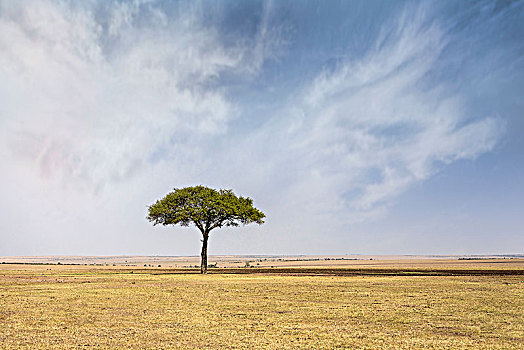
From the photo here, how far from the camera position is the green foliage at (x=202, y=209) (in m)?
61.0

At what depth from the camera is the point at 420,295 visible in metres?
26.9

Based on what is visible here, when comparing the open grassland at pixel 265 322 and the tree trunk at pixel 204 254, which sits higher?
the tree trunk at pixel 204 254

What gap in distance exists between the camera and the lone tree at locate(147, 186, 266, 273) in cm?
6100

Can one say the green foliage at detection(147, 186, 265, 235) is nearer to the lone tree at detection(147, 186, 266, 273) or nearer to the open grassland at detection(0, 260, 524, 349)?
the lone tree at detection(147, 186, 266, 273)

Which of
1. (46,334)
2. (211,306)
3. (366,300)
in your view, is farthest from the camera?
(366,300)

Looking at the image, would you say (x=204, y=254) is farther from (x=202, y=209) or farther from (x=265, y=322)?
(x=265, y=322)

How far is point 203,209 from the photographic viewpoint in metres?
60.8

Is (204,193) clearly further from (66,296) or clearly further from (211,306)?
(211,306)

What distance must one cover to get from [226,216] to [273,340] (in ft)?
164

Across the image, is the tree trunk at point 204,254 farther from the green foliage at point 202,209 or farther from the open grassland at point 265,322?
the open grassland at point 265,322

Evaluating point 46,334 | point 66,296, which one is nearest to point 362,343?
point 46,334

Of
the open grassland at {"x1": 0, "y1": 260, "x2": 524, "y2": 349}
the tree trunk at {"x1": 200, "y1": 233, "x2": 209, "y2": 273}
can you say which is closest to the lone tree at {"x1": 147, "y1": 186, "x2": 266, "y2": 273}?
the tree trunk at {"x1": 200, "y1": 233, "x2": 209, "y2": 273}

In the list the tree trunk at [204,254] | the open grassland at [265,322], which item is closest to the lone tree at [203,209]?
the tree trunk at [204,254]

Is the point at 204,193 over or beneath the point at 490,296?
over
